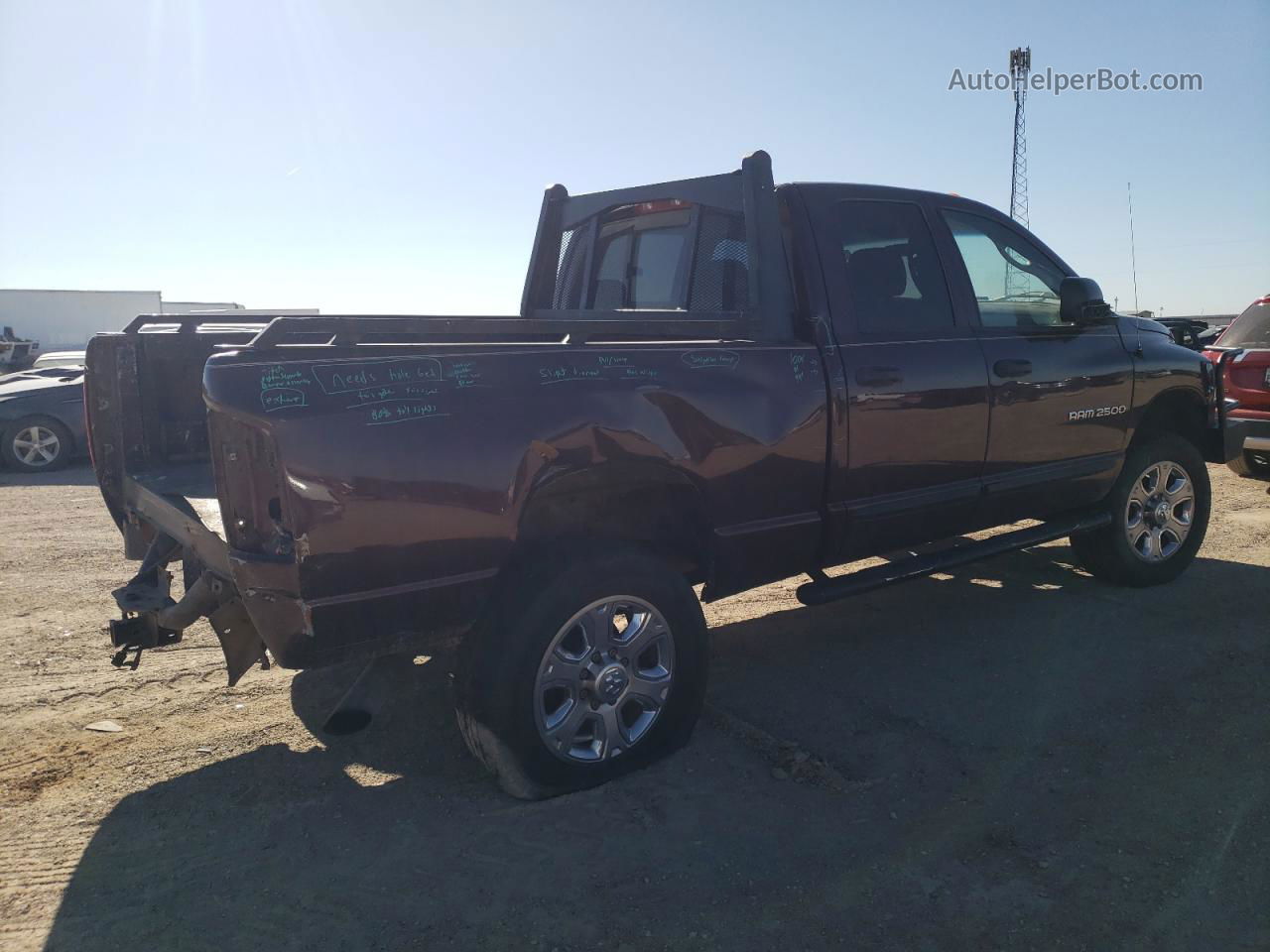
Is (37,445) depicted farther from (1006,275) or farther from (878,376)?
(1006,275)

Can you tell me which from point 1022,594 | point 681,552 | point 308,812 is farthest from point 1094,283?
point 308,812

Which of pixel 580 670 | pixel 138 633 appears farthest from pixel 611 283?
pixel 138 633

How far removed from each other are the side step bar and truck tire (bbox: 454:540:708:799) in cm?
84

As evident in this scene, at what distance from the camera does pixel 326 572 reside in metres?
2.89

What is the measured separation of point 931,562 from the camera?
4625 mm

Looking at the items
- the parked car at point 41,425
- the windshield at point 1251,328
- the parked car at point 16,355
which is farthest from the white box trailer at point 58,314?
the windshield at point 1251,328

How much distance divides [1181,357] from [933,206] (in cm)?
213

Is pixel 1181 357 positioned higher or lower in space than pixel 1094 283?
lower

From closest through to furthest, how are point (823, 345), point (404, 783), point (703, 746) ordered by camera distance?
point (404, 783) → point (703, 746) → point (823, 345)

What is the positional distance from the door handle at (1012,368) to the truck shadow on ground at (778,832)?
1.41m

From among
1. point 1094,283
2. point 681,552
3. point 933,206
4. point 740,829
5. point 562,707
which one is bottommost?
point 740,829

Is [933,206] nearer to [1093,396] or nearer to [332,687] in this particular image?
[1093,396]

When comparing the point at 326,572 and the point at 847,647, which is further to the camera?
the point at 847,647

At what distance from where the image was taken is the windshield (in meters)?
9.02
